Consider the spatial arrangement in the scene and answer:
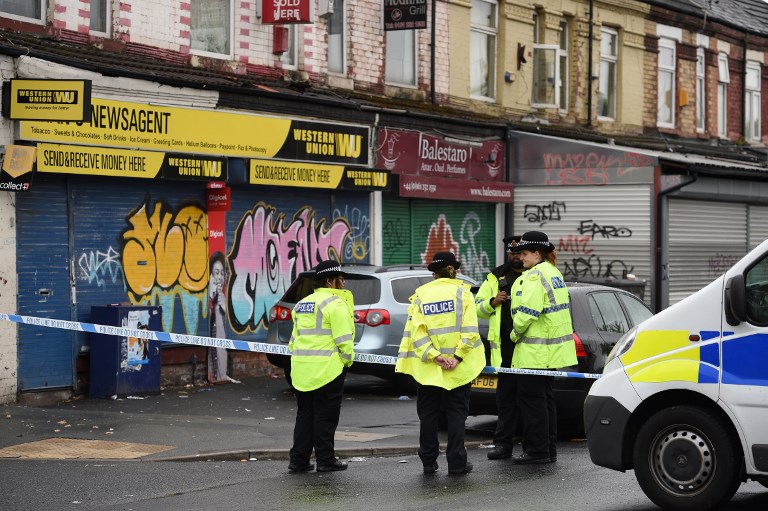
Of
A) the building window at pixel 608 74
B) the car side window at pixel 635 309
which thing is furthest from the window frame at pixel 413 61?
the car side window at pixel 635 309

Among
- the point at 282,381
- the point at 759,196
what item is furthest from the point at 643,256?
the point at 282,381

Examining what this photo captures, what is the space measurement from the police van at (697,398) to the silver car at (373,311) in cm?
705

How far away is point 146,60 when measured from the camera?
17484 mm

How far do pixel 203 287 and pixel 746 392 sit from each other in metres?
10.7

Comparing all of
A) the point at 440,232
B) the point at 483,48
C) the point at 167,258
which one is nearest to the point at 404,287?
the point at 167,258

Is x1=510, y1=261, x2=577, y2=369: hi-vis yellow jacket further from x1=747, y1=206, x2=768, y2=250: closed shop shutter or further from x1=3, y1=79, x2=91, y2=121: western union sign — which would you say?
x1=747, y1=206, x2=768, y2=250: closed shop shutter

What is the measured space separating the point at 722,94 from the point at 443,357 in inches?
924

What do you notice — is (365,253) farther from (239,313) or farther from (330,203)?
(239,313)

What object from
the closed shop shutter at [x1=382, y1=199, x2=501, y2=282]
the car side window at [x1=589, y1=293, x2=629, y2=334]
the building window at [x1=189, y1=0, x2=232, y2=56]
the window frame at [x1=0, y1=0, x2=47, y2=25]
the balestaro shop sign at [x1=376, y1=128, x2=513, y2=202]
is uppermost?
the building window at [x1=189, y1=0, x2=232, y2=56]

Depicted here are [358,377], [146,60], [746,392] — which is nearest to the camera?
[746,392]

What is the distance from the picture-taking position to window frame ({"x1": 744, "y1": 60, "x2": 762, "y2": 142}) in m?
32.7

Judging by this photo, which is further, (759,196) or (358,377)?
(759,196)

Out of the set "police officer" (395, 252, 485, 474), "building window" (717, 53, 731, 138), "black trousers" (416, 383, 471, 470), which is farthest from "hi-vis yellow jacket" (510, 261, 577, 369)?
"building window" (717, 53, 731, 138)

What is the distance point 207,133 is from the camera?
1745 centimetres
